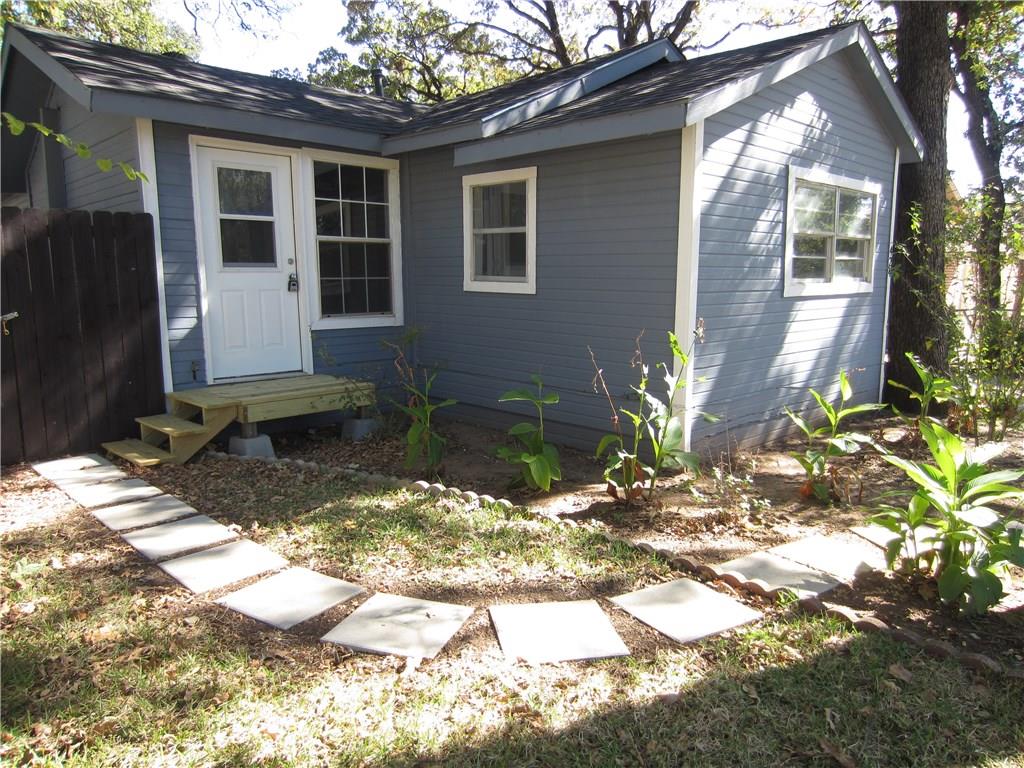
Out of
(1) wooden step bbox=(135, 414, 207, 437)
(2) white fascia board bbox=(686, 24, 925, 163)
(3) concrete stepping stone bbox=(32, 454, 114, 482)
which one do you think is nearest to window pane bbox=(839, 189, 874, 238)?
(2) white fascia board bbox=(686, 24, 925, 163)

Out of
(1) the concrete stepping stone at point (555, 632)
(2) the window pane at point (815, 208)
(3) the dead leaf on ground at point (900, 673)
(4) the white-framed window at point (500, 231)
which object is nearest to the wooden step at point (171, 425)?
(4) the white-framed window at point (500, 231)

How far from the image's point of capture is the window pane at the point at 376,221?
748 centimetres

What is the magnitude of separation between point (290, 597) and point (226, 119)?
4.42 meters

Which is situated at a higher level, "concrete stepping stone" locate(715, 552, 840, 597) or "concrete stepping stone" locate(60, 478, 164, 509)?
"concrete stepping stone" locate(60, 478, 164, 509)

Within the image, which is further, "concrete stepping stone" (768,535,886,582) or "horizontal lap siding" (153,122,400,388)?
"horizontal lap siding" (153,122,400,388)

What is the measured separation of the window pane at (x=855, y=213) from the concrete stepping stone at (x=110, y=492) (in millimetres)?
6768

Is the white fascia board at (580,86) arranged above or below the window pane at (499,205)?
above

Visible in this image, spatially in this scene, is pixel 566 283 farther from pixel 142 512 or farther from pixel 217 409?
pixel 142 512

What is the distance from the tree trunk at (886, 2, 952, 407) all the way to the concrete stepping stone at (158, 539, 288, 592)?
7.28 meters

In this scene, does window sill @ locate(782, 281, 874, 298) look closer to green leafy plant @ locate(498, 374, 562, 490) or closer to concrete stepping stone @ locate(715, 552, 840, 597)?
green leafy plant @ locate(498, 374, 562, 490)

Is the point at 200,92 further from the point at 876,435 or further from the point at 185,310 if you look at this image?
the point at 876,435

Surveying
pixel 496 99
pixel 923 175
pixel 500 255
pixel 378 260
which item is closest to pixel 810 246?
pixel 923 175

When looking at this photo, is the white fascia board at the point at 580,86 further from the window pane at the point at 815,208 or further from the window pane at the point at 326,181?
the window pane at the point at 815,208

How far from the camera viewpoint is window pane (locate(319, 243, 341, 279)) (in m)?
7.07
